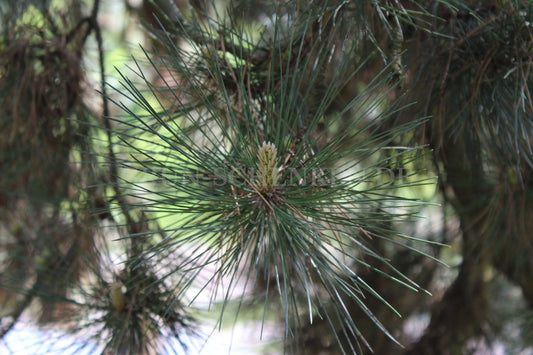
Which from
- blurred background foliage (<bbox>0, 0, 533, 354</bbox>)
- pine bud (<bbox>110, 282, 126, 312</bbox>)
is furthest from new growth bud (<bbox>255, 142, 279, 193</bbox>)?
pine bud (<bbox>110, 282, 126, 312</bbox>)

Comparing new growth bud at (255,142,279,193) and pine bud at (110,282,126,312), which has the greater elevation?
new growth bud at (255,142,279,193)

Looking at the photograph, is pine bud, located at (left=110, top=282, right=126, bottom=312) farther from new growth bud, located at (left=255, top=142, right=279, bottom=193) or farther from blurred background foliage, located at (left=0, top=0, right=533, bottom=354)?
new growth bud, located at (left=255, top=142, right=279, bottom=193)

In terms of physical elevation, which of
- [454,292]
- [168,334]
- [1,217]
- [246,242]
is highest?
[1,217]

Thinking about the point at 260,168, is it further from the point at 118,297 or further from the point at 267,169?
the point at 118,297

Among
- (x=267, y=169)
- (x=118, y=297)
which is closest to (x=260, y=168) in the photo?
(x=267, y=169)

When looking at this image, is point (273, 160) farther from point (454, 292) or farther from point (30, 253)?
point (454, 292)

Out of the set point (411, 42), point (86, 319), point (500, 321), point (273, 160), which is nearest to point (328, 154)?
point (273, 160)

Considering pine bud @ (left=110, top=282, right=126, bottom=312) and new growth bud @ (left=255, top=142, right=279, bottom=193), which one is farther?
pine bud @ (left=110, top=282, right=126, bottom=312)

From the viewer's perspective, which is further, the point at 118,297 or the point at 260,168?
the point at 118,297
